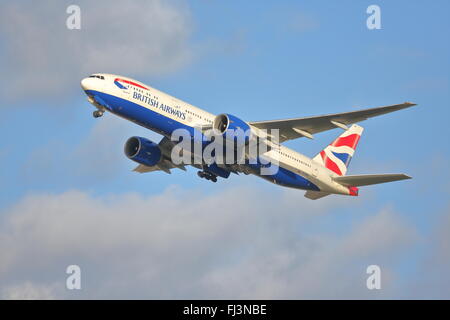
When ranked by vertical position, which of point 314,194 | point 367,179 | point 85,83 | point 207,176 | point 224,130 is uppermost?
point 85,83

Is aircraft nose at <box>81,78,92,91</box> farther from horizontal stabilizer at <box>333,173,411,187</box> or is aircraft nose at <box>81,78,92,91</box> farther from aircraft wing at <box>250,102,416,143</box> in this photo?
horizontal stabilizer at <box>333,173,411,187</box>

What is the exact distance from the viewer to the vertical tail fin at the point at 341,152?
194 feet

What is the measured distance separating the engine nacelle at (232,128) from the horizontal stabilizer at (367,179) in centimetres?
884

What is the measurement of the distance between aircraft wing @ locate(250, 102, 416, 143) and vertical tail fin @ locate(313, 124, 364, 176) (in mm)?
5175

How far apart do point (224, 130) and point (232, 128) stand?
0.56 meters

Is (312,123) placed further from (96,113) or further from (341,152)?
(96,113)

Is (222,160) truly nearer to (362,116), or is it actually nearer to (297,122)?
(297,122)

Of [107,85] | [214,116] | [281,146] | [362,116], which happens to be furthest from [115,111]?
[362,116]

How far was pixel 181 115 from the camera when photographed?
51.5m

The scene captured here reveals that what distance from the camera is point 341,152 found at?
60.8 meters

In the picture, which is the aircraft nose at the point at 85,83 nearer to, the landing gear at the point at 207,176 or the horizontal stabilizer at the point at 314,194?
the landing gear at the point at 207,176

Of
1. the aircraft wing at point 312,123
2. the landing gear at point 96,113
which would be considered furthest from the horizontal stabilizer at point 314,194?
the landing gear at point 96,113

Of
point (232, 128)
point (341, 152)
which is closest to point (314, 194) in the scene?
point (341, 152)

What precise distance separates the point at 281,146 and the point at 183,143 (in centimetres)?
680
